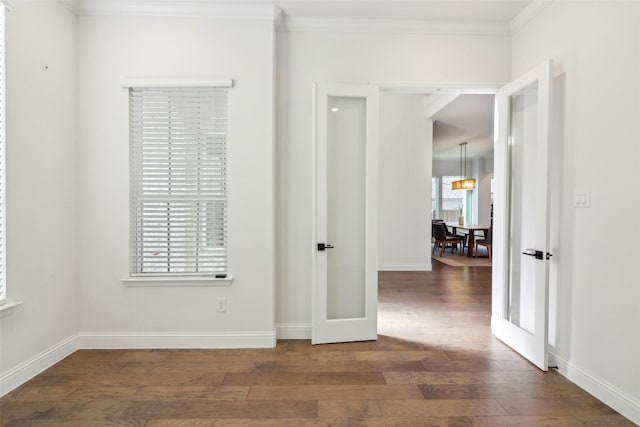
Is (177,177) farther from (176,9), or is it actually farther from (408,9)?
(408,9)

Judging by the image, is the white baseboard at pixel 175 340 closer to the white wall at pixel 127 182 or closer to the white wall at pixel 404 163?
the white wall at pixel 127 182

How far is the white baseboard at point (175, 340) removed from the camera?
2.84 m

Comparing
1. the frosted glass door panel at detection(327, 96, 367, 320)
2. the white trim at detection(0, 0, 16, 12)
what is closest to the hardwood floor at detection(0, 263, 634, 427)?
the frosted glass door panel at detection(327, 96, 367, 320)

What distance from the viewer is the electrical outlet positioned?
2.87 m

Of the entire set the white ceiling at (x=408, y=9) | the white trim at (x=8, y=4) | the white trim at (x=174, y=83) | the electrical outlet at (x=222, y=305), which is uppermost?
the white ceiling at (x=408, y=9)

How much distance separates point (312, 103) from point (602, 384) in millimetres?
2903

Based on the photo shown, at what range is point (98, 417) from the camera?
1921mm

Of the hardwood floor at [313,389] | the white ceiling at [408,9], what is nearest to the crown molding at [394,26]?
the white ceiling at [408,9]

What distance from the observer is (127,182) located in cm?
281

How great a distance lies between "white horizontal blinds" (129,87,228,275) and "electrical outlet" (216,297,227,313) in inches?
12.4

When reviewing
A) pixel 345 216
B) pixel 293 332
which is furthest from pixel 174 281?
pixel 345 216

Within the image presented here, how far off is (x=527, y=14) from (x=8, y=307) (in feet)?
14.7

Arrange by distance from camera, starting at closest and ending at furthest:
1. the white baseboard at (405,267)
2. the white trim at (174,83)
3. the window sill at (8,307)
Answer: the window sill at (8,307)
the white trim at (174,83)
the white baseboard at (405,267)

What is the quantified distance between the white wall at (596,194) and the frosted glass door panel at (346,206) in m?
1.49
